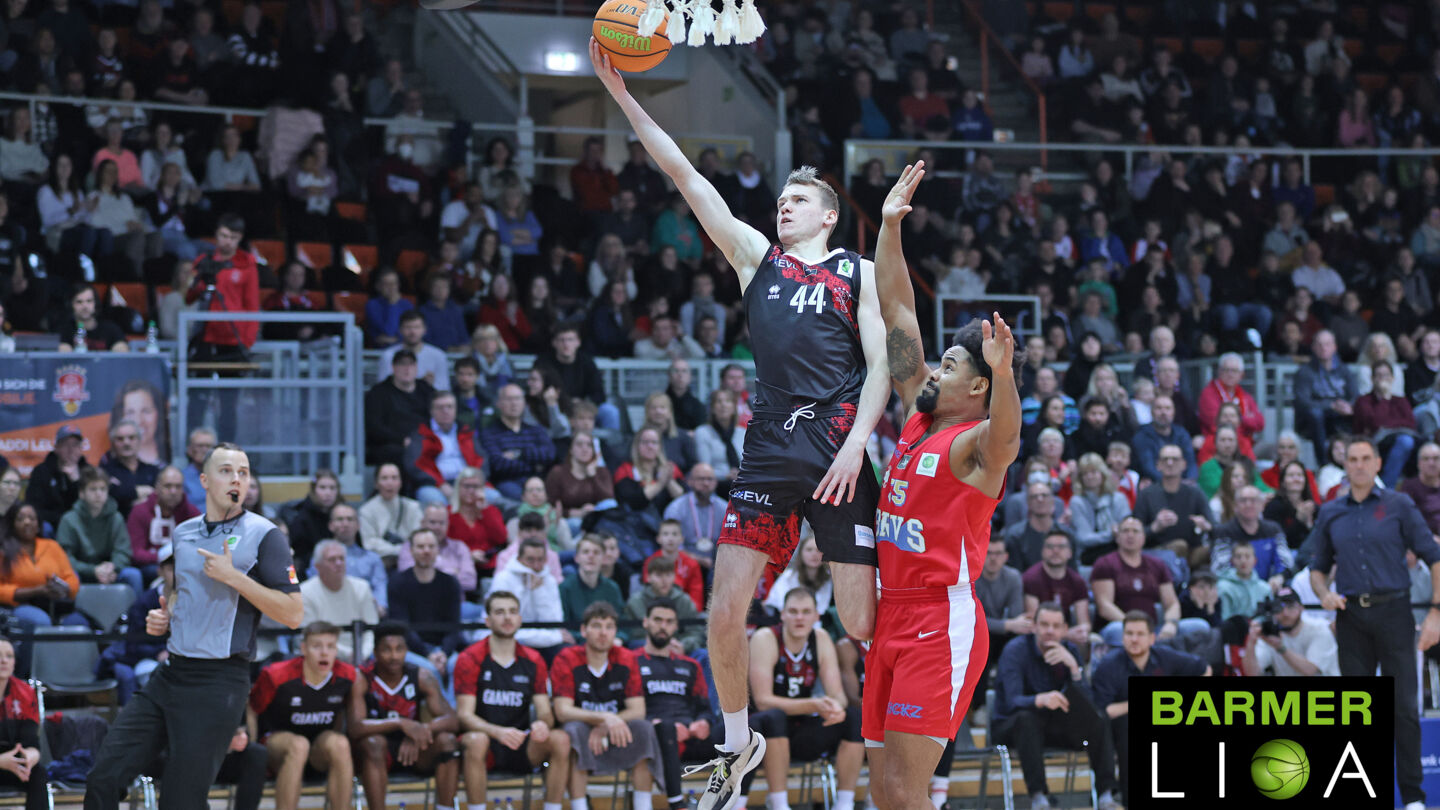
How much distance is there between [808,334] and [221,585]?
2721 millimetres

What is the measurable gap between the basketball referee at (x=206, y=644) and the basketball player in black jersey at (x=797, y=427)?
199cm

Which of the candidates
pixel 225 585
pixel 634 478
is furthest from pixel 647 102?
pixel 225 585

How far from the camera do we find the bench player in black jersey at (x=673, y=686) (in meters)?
9.43

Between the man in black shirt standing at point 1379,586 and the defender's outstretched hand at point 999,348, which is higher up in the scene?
the defender's outstretched hand at point 999,348

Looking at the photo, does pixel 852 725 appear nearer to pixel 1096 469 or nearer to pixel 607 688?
pixel 607 688

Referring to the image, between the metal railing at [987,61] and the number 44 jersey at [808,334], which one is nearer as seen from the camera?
the number 44 jersey at [808,334]

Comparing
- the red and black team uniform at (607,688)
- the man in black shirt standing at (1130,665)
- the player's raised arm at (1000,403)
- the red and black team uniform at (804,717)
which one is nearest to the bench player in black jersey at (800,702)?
the red and black team uniform at (804,717)

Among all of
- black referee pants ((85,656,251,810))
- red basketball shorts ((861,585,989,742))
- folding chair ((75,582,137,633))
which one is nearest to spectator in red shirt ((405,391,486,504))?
folding chair ((75,582,137,633))

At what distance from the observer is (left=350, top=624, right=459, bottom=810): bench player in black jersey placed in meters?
8.86

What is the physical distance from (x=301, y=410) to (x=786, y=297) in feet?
22.4

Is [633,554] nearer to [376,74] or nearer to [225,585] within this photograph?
[225,585]

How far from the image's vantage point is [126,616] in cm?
948

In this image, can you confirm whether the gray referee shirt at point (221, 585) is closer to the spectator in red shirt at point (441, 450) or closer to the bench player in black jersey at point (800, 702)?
the bench player in black jersey at point (800, 702)

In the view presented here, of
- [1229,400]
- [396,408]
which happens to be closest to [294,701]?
[396,408]
